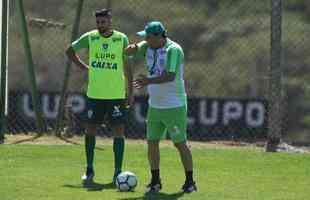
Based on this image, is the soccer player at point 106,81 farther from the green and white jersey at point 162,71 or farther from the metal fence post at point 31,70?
the metal fence post at point 31,70

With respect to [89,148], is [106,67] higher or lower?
higher

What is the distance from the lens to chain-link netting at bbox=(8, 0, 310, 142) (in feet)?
42.8

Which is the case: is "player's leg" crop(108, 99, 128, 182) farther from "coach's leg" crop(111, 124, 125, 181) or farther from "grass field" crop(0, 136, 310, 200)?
"grass field" crop(0, 136, 310, 200)

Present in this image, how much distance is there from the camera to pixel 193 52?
1433cm

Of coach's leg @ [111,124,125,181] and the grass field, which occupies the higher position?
coach's leg @ [111,124,125,181]

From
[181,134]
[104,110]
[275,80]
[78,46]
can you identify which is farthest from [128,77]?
[275,80]

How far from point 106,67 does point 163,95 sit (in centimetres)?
120

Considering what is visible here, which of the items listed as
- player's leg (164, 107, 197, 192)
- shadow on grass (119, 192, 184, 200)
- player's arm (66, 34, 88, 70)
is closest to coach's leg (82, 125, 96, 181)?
player's arm (66, 34, 88, 70)

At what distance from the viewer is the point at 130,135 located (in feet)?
42.0

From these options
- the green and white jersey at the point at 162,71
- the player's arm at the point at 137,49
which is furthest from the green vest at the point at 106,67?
the green and white jersey at the point at 162,71

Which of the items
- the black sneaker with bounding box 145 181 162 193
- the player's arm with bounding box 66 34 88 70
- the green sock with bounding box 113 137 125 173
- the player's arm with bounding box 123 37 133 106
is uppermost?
the player's arm with bounding box 66 34 88 70

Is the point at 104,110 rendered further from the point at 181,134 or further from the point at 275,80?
the point at 275,80

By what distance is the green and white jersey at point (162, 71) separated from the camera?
824cm

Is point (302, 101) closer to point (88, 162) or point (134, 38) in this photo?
point (134, 38)
